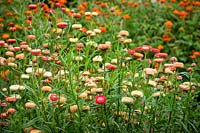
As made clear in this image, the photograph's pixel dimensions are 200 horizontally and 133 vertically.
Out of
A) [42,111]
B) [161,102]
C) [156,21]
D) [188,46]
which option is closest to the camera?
[42,111]

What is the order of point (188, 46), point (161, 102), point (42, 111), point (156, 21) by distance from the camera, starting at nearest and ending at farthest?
point (42, 111) < point (161, 102) < point (188, 46) < point (156, 21)

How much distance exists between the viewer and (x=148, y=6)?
6227 millimetres

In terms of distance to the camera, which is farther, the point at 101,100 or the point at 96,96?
the point at 96,96

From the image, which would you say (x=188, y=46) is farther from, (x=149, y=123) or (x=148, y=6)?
(x=149, y=123)

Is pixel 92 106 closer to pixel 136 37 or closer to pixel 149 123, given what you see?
pixel 149 123

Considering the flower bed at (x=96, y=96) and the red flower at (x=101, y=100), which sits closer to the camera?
the red flower at (x=101, y=100)

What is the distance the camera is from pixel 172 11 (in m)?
6.22

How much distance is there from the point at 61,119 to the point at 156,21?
338 cm

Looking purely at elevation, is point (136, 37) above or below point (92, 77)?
below

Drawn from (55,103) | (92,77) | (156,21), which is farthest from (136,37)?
(55,103)

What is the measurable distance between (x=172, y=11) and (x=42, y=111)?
382cm

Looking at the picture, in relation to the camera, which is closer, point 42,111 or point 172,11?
point 42,111

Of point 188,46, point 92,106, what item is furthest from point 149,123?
point 188,46

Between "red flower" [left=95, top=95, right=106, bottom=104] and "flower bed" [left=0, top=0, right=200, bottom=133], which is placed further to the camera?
"flower bed" [left=0, top=0, right=200, bottom=133]
